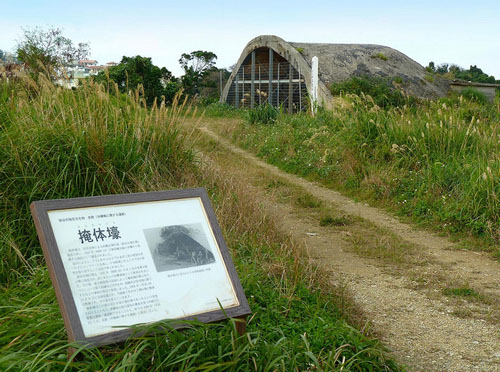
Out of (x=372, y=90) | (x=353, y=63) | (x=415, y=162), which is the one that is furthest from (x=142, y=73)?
(x=415, y=162)

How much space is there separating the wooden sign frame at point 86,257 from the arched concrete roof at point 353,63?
1441 cm

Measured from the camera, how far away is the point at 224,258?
3152 mm

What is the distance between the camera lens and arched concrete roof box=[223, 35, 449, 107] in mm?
18406

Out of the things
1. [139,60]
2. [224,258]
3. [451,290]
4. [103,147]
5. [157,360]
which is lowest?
[451,290]

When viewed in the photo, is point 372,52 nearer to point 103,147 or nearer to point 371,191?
point 371,191

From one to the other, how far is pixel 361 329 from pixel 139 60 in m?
17.6

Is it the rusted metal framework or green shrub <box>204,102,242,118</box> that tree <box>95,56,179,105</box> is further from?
the rusted metal framework

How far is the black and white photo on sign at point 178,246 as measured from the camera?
118 inches

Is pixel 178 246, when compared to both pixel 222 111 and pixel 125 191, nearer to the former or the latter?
pixel 125 191

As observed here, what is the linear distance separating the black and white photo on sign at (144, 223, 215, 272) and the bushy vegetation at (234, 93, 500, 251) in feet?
14.0

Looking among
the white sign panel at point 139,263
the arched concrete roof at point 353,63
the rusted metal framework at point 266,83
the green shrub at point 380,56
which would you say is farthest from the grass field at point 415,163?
the rusted metal framework at point 266,83

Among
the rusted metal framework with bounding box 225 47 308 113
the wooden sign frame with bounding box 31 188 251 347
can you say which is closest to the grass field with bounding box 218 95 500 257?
the wooden sign frame with bounding box 31 188 251 347

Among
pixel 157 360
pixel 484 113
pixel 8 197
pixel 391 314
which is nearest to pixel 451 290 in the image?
pixel 391 314

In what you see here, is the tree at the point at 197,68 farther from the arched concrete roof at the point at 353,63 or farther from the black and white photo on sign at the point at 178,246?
the black and white photo on sign at the point at 178,246
